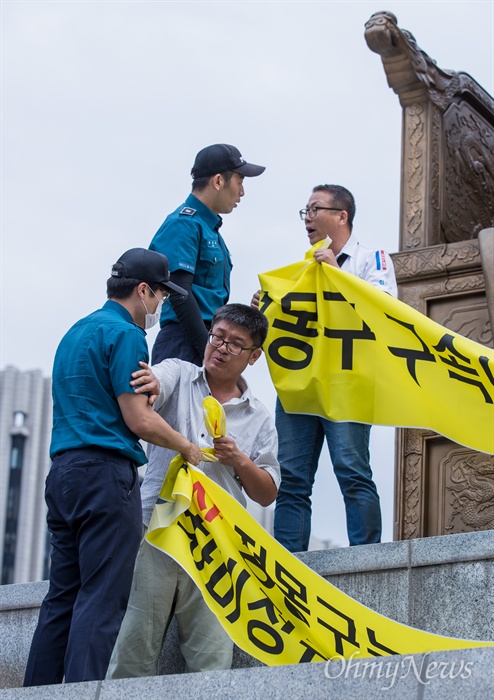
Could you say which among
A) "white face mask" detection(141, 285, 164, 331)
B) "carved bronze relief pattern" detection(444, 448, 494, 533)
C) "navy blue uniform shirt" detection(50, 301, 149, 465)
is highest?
"white face mask" detection(141, 285, 164, 331)

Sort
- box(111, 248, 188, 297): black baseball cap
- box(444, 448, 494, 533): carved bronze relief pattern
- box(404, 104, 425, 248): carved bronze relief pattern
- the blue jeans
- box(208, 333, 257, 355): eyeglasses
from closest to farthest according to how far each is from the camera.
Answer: box(111, 248, 188, 297): black baseball cap → box(208, 333, 257, 355): eyeglasses → the blue jeans → box(444, 448, 494, 533): carved bronze relief pattern → box(404, 104, 425, 248): carved bronze relief pattern

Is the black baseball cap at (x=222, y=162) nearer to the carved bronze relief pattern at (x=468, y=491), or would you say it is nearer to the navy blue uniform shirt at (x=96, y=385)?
the navy blue uniform shirt at (x=96, y=385)

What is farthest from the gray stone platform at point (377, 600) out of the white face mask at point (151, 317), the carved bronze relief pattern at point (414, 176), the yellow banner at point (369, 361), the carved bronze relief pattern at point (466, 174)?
the carved bronze relief pattern at point (466, 174)

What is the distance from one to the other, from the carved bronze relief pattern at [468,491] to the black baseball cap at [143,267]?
326 cm

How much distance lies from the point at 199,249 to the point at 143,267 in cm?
108

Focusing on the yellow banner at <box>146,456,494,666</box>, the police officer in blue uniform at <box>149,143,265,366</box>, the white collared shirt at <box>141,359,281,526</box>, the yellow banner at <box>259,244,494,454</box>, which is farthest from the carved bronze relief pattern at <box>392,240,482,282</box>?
the yellow banner at <box>146,456,494,666</box>

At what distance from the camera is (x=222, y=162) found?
23.7ft

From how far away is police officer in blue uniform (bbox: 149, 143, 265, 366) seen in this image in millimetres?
6871

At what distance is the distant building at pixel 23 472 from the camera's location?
70312 millimetres

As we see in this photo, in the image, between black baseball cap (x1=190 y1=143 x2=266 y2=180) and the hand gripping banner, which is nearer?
the hand gripping banner

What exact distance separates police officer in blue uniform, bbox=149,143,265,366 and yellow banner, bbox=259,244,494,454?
407 mm

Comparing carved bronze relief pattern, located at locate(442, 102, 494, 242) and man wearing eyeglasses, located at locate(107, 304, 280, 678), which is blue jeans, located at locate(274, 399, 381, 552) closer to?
man wearing eyeglasses, located at locate(107, 304, 280, 678)

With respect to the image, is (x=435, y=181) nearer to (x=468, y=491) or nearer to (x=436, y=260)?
(x=436, y=260)

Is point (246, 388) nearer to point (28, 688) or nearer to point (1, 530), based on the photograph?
point (28, 688)
